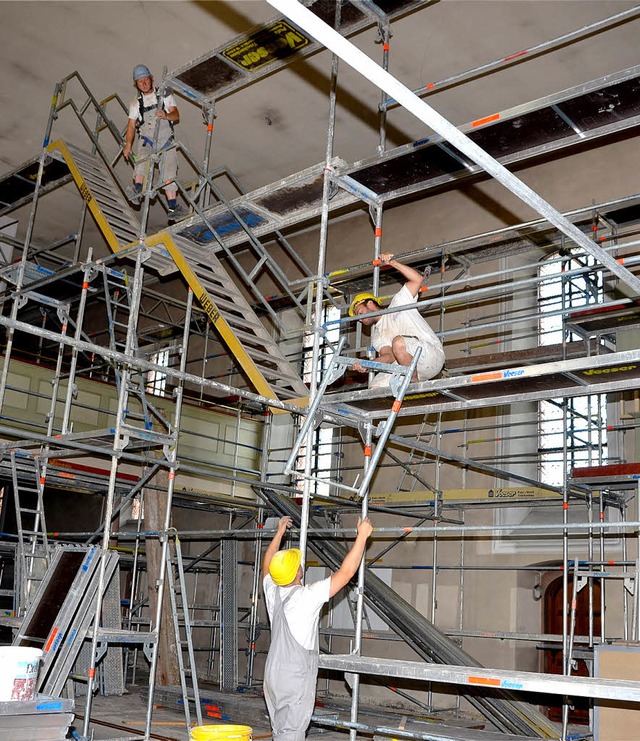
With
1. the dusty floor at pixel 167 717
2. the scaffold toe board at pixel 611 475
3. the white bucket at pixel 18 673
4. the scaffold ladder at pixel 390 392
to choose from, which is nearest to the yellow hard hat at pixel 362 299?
the scaffold ladder at pixel 390 392

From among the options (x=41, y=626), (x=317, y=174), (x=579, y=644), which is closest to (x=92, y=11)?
(x=317, y=174)

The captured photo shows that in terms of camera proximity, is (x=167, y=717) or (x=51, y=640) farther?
(x=167, y=717)

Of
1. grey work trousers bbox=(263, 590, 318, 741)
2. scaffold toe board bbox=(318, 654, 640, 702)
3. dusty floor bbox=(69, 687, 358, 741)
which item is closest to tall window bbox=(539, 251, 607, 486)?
dusty floor bbox=(69, 687, 358, 741)

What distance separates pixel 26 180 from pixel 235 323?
4878mm

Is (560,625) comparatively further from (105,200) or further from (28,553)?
(105,200)

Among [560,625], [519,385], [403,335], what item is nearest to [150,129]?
[403,335]

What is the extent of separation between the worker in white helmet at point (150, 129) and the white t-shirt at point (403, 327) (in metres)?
4.63

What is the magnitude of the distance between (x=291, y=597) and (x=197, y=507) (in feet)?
27.6

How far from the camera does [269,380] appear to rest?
10453 mm

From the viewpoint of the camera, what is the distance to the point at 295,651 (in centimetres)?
545

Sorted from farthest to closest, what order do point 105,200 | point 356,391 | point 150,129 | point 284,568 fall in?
point 105,200, point 150,129, point 356,391, point 284,568

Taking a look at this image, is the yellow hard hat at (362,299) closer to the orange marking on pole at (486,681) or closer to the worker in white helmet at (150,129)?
the orange marking on pole at (486,681)

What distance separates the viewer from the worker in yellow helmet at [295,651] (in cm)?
541

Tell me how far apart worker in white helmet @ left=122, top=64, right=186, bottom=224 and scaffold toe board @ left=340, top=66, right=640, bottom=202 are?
14.3 feet
